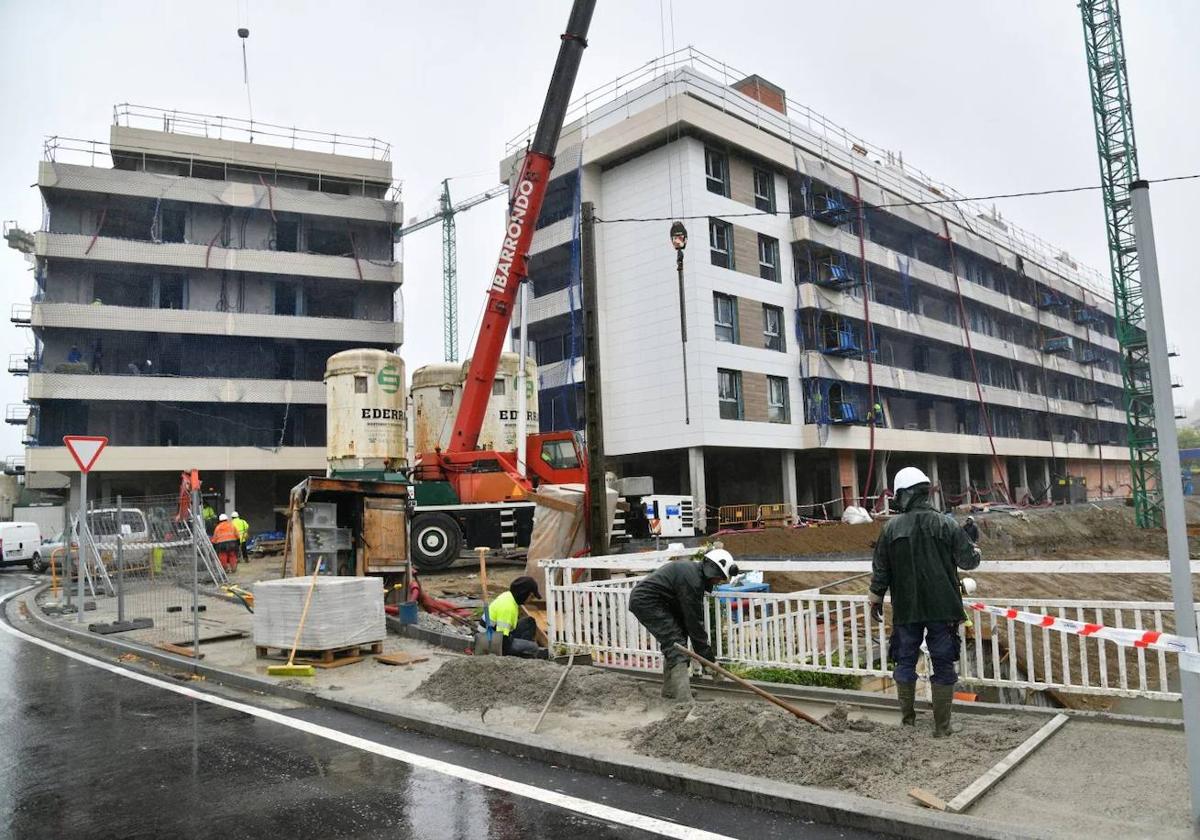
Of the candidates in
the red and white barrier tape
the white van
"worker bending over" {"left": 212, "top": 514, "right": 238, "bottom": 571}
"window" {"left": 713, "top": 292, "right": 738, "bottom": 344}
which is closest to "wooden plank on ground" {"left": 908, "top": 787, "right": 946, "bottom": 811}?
the red and white barrier tape

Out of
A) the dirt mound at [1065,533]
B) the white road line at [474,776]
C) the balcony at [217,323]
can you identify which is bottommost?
the dirt mound at [1065,533]

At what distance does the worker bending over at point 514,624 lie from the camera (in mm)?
8523

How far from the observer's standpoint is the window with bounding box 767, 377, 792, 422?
32125mm

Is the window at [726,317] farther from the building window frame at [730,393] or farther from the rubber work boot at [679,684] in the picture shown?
the rubber work boot at [679,684]

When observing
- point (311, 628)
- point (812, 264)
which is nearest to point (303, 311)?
point (812, 264)

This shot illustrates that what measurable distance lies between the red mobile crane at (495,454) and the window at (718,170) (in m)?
13.0

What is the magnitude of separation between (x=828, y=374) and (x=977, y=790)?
30.8 meters

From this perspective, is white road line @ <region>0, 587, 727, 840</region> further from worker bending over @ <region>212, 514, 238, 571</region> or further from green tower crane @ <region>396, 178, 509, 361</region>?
green tower crane @ <region>396, 178, 509, 361</region>

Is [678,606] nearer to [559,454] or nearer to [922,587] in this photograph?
[922,587]

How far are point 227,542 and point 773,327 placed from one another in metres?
21.4

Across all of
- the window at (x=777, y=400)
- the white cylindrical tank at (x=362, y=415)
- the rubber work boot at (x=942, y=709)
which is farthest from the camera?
the window at (x=777, y=400)

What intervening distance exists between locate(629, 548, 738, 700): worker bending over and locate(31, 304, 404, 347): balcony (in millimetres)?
35464

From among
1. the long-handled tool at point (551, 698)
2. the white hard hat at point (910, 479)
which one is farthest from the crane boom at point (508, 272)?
the white hard hat at point (910, 479)

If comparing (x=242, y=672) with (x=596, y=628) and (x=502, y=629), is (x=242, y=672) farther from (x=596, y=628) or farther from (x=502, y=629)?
(x=596, y=628)
